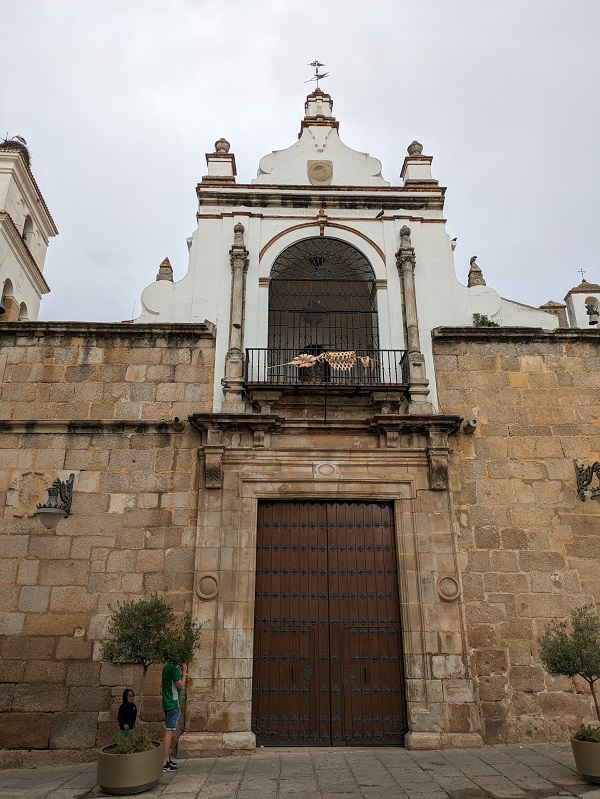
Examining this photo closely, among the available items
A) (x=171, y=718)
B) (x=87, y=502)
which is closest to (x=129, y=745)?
(x=171, y=718)

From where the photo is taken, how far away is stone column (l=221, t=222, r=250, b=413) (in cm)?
899

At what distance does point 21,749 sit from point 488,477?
716 centimetres

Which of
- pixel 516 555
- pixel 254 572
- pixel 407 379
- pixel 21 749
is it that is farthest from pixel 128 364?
pixel 516 555

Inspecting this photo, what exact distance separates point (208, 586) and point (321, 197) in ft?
22.7

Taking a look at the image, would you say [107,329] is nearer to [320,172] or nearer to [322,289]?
[322,289]

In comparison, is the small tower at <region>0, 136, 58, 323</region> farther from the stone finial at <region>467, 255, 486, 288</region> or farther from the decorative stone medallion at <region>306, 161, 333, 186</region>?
the stone finial at <region>467, 255, 486, 288</region>

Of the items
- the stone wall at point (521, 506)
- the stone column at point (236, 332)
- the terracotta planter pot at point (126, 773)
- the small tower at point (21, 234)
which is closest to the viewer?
the terracotta planter pot at point (126, 773)

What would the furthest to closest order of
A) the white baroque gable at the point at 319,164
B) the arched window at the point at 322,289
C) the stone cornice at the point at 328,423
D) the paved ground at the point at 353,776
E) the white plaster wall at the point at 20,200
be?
the white plaster wall at the point at 20,200, the white baroque gable at the point at 319,164, the arched window at the point at 322,289, the stone cornice at the point at 328,423, the paved ground at the point at 353,776

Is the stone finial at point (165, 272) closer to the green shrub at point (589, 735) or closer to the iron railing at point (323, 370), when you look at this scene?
the iron railing at point (323, 370)

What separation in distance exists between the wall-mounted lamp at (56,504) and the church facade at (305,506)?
0.14 metres

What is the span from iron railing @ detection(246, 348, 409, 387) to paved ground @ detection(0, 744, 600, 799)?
193 inches

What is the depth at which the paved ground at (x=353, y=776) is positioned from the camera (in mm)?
5770

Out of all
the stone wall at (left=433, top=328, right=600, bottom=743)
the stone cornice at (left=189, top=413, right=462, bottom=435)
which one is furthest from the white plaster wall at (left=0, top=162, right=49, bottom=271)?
the stone wall at (left=433, top=328, right=600, bottom=743)

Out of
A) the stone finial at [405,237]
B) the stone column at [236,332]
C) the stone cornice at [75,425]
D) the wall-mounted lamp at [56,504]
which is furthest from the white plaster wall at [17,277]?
the stone finial at [405,237]
